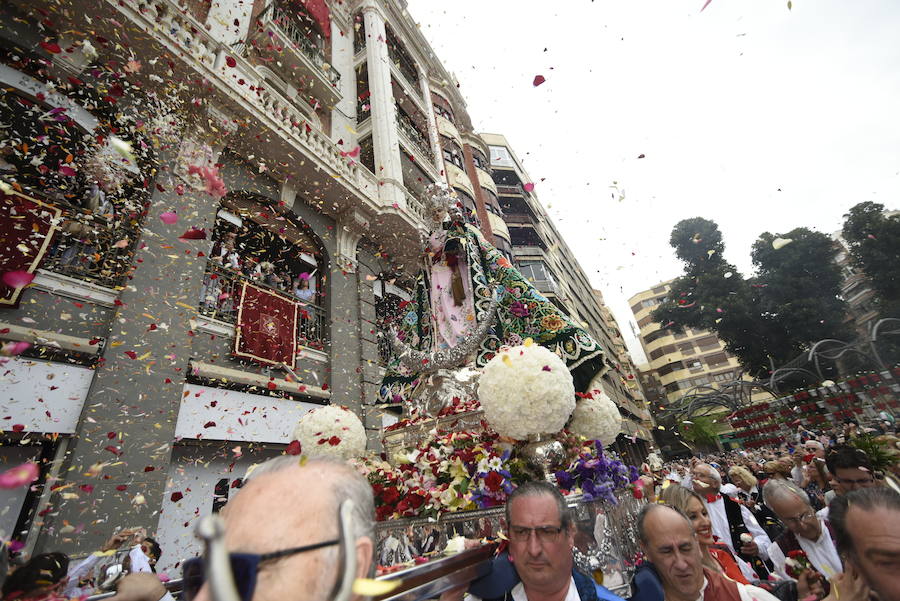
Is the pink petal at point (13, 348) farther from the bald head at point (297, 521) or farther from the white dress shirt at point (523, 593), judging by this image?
the white dress shirt at point (523, 593)

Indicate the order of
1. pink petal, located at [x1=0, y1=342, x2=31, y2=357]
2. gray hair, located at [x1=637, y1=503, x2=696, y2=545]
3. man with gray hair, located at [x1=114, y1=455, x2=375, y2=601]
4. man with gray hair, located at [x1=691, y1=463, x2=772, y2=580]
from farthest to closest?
pink petal, located at [x1=0, y1=342, x2=31, y2=357]
man with gray hair, located at [x1=691, y1=463, x2=772, y2=580]
gray hair, located at [x1=637, y1=503, x2=696, y2=545]
man with gray hair, located at [x1=114, y1=455, x2=375, y2=601]

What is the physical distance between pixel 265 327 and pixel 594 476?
265 inches

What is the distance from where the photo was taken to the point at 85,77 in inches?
241

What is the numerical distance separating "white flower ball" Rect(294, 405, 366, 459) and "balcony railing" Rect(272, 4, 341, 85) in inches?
437

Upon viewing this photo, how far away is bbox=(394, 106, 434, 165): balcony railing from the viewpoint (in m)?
14.7

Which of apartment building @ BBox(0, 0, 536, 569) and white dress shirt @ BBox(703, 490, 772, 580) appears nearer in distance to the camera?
white dress shirt @ BBox(703, 490, 772, 580)

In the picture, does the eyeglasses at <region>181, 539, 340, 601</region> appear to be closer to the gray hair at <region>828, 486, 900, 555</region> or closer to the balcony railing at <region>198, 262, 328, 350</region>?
the gray hair at <region>828, 486, 900, 555</region>

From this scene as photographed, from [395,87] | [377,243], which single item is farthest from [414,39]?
[377,243]

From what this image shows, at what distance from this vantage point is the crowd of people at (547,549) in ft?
2.91

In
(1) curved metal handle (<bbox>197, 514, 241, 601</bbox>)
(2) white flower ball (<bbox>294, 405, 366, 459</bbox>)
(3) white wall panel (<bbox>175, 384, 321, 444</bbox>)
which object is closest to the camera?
(1) curved metal handle (<bbox>197, 514, 241, 601</bbox>)

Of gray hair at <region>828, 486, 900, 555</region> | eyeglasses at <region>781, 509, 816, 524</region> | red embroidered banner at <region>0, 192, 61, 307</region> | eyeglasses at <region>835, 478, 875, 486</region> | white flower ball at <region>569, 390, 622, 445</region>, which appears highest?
red embroidered banner at <region>0, 192, 61, 307</region>

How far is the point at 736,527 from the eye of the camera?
15.1ft

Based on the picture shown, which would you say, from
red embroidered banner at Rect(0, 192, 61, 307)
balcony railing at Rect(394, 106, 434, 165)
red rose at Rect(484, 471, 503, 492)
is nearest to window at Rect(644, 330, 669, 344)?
balcony railing at Rect(394, 106, 434, 165)

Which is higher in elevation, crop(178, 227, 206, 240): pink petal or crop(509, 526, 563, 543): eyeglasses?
crop(178, 227, 206, 240): pink petal
